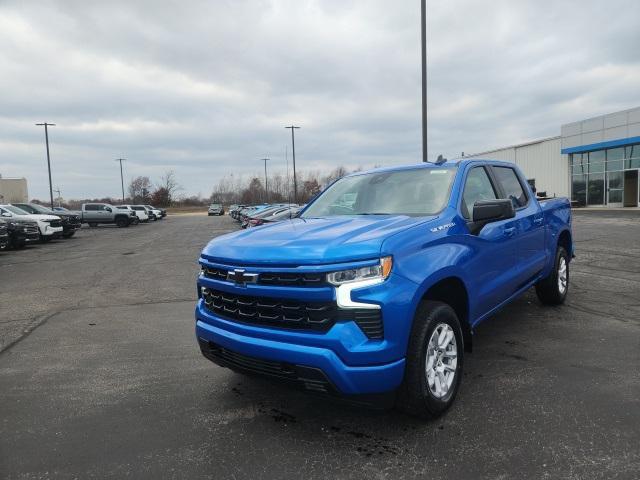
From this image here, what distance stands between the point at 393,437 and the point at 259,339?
1084 mm

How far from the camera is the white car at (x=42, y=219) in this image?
62.9 ft

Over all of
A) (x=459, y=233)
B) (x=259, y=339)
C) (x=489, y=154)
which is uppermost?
(x=489, y=154)

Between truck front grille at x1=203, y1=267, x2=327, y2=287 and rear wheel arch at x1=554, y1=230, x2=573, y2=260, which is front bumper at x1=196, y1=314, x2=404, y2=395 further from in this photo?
rear wheel arch at x1=554, y1=230, x2=573, y2=260

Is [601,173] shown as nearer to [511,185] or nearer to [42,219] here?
[511,185]

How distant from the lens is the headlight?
2824mm

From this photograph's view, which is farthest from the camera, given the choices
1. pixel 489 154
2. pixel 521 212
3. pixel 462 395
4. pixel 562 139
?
pixel 489 154

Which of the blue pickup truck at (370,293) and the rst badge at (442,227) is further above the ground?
the rst badge at (442,227)

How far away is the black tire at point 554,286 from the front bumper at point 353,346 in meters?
3.81

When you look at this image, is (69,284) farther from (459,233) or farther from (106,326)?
(459,233)

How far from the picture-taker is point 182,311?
22.3 ft

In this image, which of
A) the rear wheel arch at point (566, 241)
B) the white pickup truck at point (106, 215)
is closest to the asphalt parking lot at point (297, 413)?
the rear wheel arch at point (566, 241)

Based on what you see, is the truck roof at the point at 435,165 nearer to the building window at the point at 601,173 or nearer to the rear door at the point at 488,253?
the rear door at the point at 488,253

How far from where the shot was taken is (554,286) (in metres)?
5.98

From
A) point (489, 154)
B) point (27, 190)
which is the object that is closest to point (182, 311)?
point (489, 154)
